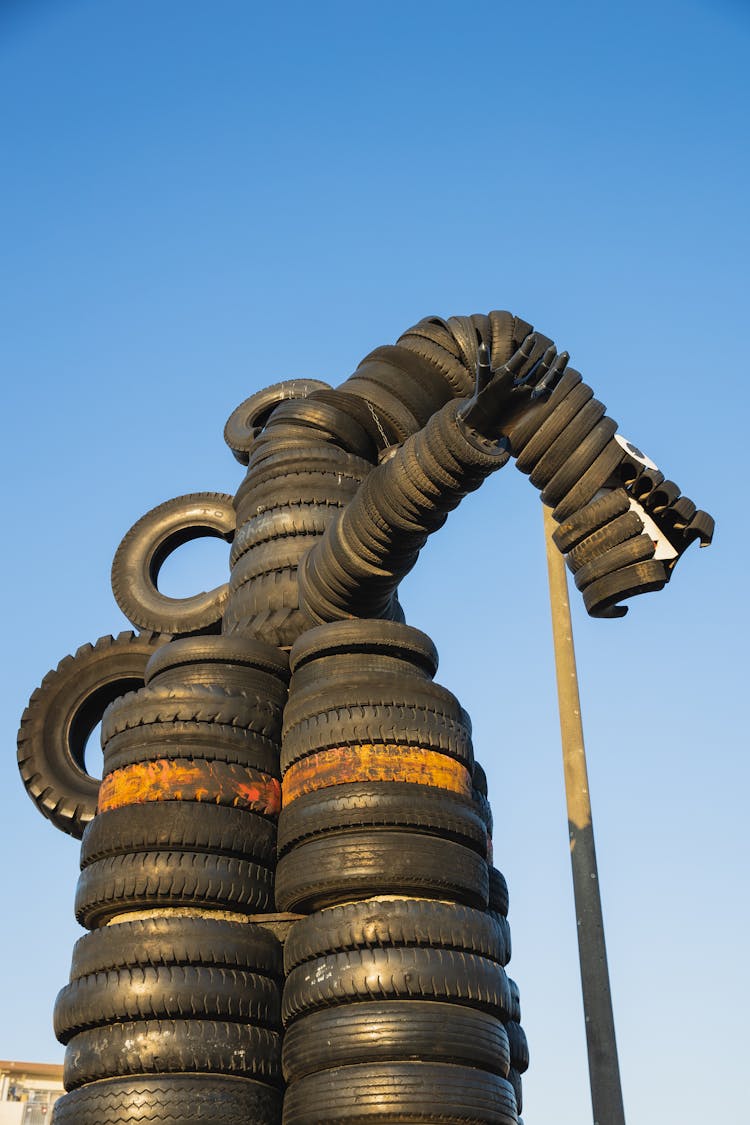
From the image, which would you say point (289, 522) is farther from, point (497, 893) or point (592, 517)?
point (497, 893)

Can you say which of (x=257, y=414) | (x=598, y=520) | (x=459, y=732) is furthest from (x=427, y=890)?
(x=257, y=414)

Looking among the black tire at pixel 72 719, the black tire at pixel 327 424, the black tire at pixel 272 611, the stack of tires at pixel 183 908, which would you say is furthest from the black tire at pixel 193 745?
the black tire at pixel 327 424

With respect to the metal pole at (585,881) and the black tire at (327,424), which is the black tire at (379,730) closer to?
the black tire at (327,424)

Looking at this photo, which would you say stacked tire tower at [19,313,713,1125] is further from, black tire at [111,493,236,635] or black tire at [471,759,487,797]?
black tire at [111,493,236,635]

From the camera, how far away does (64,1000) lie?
6.92 metres

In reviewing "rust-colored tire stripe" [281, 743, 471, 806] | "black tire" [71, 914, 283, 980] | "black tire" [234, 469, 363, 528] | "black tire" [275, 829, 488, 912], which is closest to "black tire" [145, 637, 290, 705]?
"rust-colored tire stripe" [281, 743, 471, 806]

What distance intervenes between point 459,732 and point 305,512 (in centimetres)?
249

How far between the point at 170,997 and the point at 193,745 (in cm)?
155

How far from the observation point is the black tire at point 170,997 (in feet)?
21.6

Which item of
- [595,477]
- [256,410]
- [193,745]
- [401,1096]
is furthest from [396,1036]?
[256,410]

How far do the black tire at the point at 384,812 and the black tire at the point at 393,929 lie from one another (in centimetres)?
43

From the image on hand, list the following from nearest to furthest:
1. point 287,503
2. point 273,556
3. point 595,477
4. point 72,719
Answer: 1. point 595,477
2. point 273,556
3. point 287,503
4. point 72,719

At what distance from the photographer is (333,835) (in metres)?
7.00

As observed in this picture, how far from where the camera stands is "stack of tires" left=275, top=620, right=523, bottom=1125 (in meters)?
6.24
